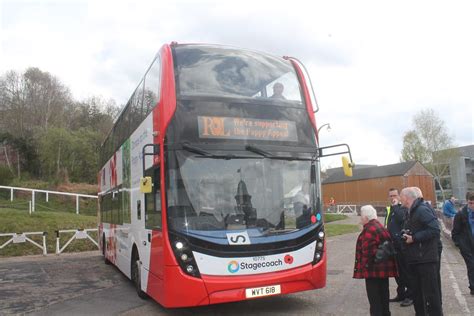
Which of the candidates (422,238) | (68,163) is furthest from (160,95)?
(68,163)

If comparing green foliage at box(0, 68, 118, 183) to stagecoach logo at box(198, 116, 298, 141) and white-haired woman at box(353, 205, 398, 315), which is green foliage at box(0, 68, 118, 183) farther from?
white-haired woman at box(353, 205, 398, 315)

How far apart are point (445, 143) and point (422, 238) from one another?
7596 cm

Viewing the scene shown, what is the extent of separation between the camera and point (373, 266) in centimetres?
580

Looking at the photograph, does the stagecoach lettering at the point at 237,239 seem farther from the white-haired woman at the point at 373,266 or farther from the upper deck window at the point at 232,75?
the upper deck window at the point at 232,75

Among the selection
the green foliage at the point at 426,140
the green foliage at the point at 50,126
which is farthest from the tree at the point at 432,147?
the green foliage at the point at 50,126

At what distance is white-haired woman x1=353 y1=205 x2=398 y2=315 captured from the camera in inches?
228

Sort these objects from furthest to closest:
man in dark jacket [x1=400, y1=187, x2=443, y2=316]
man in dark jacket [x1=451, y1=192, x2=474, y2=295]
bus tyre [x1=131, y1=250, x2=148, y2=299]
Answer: bus tyre [x1=131, y1=250, x2=148, y2=299], man in dark jacket [x1=451, y1=192, x2=474, y2=295], man in dark jacket [x1=400, y1=187, x2=443, y2=316]

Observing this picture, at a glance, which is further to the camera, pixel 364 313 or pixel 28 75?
pixel 28 75

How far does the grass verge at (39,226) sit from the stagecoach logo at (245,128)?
15601 mm

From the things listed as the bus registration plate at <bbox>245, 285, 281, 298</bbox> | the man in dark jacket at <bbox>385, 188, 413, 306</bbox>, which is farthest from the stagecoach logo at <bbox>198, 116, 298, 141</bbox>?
the bus registration plate at <bbox>245, 285, 281, 298</bbox>

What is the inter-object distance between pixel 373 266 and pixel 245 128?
9.02 ft

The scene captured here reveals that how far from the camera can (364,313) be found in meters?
6.88

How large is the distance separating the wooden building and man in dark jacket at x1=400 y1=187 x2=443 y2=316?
2638 inches

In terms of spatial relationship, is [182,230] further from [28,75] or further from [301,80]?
[28,75]
